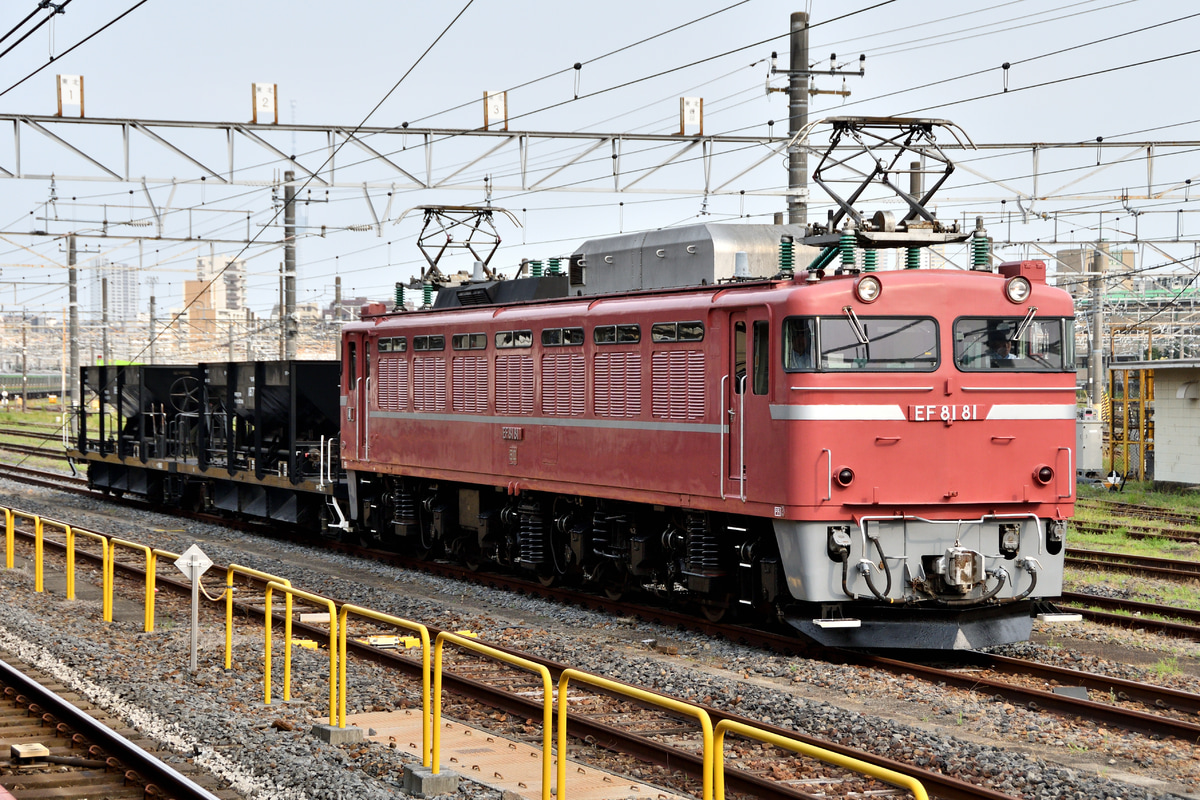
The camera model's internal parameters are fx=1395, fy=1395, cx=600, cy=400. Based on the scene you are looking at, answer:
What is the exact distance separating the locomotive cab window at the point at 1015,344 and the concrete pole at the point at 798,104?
785 cm

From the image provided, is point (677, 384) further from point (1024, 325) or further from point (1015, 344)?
point (1024, 325)

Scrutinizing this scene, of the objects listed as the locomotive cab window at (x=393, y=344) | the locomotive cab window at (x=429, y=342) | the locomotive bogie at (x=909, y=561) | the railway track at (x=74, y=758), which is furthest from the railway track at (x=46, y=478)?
the locomotive bogie at (x=909, y=561)

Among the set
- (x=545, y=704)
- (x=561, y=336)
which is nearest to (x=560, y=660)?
(x=545, y=704)

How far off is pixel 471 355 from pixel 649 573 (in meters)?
4.88

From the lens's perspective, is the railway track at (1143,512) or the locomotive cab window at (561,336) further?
the railway track at (1143,512)

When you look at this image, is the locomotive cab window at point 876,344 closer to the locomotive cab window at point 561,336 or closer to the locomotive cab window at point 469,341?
the locomotive cab window at point 561,336

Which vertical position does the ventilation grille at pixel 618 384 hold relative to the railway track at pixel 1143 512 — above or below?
above

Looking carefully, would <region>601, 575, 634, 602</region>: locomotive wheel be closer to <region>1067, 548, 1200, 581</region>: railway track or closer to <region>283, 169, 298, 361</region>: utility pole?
<region>1067, 548, 1200, 581</region>: railway track

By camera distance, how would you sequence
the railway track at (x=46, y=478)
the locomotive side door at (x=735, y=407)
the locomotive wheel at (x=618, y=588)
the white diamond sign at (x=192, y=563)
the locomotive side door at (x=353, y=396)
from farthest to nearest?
the railway track at (x=46, y=478) < the locomotive side door at (x=353, y=396) < the locomotive wheel at (x=618, y=588) < the locomotive side door at (x=735, y=407) < the white diamond sign at (x=192, y=563)

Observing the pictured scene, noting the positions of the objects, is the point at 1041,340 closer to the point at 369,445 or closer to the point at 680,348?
the point at 680,348

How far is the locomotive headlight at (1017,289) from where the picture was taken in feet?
46.8

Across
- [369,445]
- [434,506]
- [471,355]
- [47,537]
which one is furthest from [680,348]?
[47,537]

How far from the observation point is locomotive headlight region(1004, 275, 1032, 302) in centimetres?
1427

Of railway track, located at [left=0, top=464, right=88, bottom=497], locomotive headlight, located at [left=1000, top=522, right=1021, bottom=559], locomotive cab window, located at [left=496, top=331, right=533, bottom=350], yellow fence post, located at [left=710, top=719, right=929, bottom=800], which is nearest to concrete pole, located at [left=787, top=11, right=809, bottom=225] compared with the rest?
locomotive cab window, located at [left=496, top=331, right=533, bottom=350]
